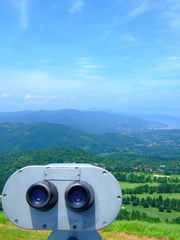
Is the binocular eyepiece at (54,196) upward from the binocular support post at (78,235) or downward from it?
upward

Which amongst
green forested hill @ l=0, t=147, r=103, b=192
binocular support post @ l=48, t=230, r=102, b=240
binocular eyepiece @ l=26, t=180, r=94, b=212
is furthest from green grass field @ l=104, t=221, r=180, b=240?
green forested hill @ l=0, t=147, r=103, b=192

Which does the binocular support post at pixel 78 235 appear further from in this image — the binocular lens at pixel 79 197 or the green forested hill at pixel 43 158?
the green forested hill at pixel 43 158

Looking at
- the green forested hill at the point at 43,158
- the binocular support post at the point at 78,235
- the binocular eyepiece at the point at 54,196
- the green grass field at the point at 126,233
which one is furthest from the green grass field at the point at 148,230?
the green forested hill at the point at 43,158

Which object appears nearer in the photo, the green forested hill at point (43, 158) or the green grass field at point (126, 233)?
the green grass field at point (126, 233)

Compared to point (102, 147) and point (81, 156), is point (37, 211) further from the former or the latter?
point (102, 147)

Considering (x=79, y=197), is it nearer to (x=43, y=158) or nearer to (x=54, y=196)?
(x=54, y=196)

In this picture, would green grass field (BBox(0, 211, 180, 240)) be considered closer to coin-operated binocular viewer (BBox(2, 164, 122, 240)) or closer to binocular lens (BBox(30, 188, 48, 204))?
coin-operated binocular viewer (BBox(2, 164, 122, 240))

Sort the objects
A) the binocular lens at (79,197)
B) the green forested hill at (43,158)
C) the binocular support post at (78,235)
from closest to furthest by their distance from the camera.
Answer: the binocular lens at (79,197)
the binocular support post at (78,235)
the green forested hill at (43,158)
